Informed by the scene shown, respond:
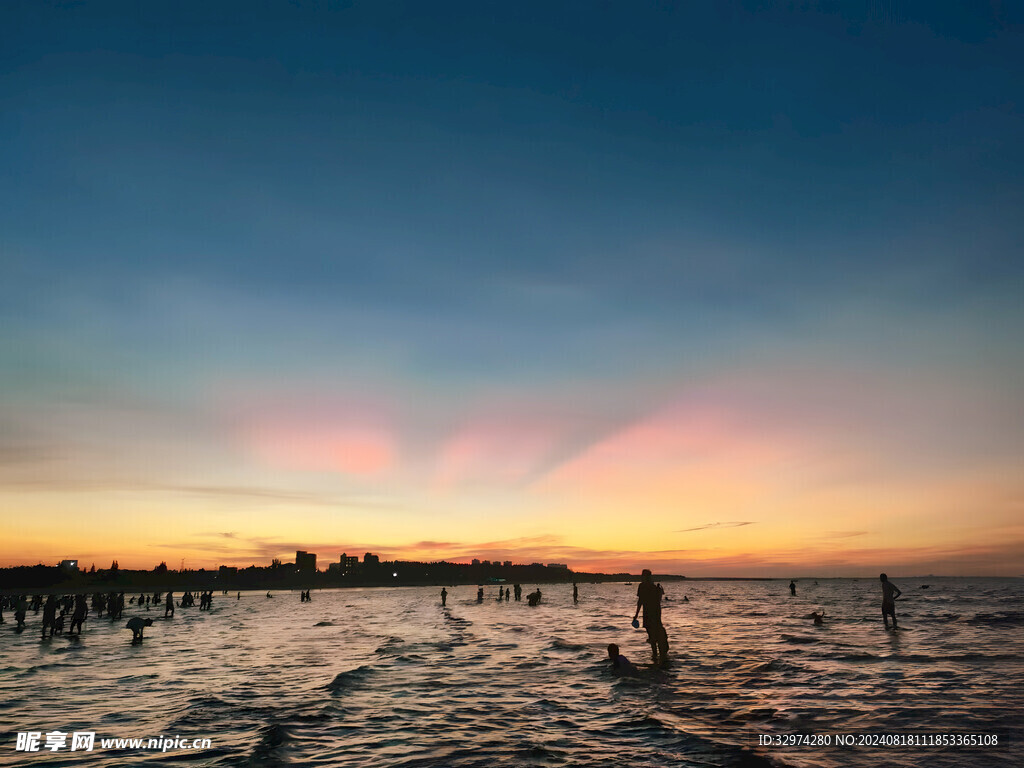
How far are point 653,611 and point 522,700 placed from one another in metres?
6.08

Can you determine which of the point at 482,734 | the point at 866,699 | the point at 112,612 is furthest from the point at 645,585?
the point at 112,612

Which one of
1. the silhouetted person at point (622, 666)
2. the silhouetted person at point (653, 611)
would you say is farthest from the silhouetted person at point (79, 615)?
the silhouetted person at point (653, 611)

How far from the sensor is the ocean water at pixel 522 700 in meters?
12.0

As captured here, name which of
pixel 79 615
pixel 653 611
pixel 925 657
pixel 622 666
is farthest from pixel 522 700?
pixel 79 615

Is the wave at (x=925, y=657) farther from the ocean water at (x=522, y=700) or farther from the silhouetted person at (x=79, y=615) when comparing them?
the silhouetted person at (x=79, y=615)

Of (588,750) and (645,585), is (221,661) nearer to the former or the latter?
(645,585)

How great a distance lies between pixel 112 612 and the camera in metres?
62.2

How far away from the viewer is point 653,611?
2158cm

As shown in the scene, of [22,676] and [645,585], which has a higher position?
[645,585]

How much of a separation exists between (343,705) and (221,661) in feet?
43.4

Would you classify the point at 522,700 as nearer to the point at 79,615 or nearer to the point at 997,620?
the point at 79,615

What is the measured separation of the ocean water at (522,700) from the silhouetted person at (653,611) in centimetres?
100

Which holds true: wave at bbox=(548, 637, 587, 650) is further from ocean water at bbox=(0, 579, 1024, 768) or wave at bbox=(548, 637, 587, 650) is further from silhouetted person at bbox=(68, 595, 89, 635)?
silhouetted person at bbox=(68, 595, 89, 635)

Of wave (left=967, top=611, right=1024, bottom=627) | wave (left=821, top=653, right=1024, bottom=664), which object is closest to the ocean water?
wave (left=821, top=653, right=1024, bottom=664)
